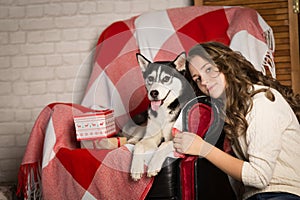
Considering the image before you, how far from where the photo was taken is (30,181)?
6.96 feet

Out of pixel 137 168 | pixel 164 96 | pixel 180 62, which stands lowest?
pixel 137 168

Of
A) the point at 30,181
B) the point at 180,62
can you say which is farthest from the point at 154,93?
the point at 30,181

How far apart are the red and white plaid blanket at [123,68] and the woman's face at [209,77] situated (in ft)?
1.73

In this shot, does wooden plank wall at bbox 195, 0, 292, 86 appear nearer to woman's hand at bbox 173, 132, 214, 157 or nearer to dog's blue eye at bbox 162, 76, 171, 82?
dog's blue eye at bbox 162, 76, 171, 82

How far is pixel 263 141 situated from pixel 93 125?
73 centimetres

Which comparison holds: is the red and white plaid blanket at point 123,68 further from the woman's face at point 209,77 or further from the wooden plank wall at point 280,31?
the woman's face at point 209,77

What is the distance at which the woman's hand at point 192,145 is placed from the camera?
1.60 metres

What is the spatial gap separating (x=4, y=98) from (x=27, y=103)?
149mm

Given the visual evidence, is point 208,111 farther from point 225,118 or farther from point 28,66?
point 28,66

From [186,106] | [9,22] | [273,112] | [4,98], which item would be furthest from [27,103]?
[273,112]

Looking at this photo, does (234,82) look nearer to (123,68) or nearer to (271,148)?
(271,148)

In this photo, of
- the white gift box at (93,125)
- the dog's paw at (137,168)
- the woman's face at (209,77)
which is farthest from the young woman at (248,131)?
the white gift box at (93,125)

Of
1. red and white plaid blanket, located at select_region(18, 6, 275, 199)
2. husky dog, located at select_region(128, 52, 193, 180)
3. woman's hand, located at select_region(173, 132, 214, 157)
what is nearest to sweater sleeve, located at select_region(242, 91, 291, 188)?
woman's hand, located at select_region(173, 132, 214, 157)

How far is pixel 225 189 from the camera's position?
5.74ft
